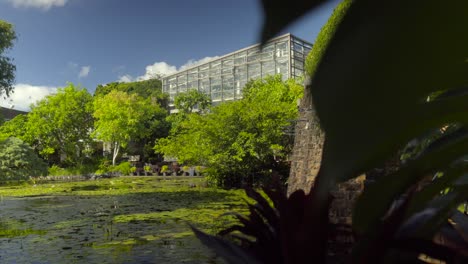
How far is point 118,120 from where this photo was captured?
2302cm

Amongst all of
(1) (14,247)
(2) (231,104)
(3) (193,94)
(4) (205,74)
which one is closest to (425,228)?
(1) (14,247)

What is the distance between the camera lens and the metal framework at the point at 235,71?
2956cm

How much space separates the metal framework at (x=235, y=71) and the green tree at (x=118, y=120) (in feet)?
29.1

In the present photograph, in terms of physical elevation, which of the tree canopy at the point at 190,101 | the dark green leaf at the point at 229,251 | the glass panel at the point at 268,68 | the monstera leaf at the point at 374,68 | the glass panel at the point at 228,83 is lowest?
the dark green leaf at the point at 229,251

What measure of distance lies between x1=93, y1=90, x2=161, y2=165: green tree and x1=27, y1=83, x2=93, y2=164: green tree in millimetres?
838

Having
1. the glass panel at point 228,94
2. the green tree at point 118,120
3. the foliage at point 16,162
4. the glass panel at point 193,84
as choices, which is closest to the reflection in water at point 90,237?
the foliage at point 16,162

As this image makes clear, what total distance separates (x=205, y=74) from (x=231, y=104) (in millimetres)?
24006

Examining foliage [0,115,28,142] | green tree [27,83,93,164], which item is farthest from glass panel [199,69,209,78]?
foliage [0,115,28,142]

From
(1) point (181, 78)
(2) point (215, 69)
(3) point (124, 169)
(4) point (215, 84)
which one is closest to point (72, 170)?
(3) point (124, 169)

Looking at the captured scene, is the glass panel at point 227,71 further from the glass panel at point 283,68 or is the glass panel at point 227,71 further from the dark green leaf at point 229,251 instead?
the dark green leaf at point 229,251

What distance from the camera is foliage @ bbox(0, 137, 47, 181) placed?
8.21m

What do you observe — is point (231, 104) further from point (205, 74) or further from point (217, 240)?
point (205, 74)

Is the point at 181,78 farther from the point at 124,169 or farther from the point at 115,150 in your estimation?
the point at 124,169

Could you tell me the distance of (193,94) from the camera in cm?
3123
